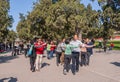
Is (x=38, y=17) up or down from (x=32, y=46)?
up

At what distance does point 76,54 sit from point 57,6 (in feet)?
108

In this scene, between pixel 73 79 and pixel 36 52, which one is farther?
pixel 36 52

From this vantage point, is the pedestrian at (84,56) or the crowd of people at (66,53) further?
the pedestrian at (84,56)

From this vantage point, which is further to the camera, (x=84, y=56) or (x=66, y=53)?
(x=84, y=56)

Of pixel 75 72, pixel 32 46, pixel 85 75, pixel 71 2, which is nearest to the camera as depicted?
pixel 85 75

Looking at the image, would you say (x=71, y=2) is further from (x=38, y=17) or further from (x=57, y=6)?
(x=38, y=17)

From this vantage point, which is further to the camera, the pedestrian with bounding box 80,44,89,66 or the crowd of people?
the pedestrian with bounding box 80,44,89,66

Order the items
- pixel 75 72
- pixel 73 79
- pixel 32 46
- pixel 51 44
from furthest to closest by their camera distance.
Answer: pixel 51 44
pixel 32 46
pixel 75 72
pixel 73 79

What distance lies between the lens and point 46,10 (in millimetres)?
59656

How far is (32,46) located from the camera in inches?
690

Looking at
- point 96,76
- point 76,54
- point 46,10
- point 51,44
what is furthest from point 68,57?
point 46,10

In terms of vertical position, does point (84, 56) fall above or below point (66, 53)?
below

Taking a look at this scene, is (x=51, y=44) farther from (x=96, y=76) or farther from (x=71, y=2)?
(x=71, y=2)

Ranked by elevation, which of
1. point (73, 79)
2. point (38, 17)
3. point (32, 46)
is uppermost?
point (38, 17)
